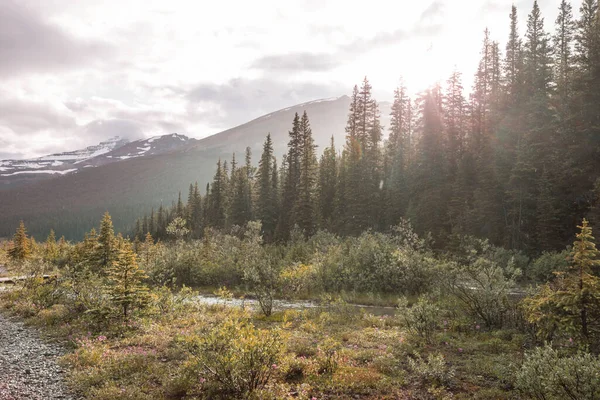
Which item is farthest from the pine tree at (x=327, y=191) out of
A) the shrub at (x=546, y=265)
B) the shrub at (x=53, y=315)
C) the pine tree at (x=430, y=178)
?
the shrub at (x=53, y=315)

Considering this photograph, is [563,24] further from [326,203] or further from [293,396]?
[293,396]

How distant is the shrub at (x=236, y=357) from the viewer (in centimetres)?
826

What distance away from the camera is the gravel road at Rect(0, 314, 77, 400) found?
910cm

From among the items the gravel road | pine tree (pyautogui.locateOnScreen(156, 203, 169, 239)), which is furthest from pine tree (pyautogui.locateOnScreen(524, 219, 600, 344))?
pine tree (pyautogui.locateOnScreen(156, 203, 169, 239))

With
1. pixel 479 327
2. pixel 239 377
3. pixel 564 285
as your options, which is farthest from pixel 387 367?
pixel 479 327

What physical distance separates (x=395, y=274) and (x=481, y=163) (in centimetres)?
2437

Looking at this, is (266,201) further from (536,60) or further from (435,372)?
(435,372)

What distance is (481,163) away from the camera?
137 ft

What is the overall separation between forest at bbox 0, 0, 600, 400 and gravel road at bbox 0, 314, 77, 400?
47 centimetres

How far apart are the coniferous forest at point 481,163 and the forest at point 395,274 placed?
24 centimetres

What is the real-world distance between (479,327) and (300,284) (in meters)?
13.6

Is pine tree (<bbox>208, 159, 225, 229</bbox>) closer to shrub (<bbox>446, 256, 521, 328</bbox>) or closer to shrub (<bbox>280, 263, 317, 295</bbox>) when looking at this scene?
shrub (<bbox>280, 263, 317, 295</bbox>)

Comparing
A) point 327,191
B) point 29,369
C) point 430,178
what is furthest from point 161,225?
point 29,369

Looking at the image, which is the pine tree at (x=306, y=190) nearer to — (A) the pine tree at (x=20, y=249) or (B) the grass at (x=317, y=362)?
(B) the grass at (x=317, y=362)
